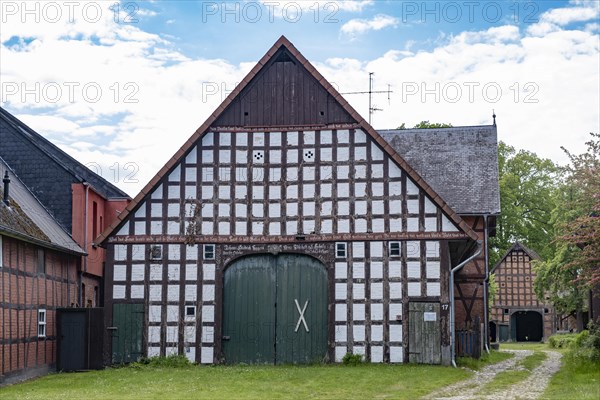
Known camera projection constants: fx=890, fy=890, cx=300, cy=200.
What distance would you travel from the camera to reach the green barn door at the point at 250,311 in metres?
29.3

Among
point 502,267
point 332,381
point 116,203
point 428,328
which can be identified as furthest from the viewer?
point 502,267

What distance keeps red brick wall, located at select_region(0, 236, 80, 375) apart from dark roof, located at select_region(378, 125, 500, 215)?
50.5ft

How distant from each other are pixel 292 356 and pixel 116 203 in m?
11.9

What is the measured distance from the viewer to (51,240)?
1127 inches

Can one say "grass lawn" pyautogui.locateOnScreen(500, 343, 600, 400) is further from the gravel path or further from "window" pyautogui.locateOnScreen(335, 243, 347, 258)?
"window" pyautogui.locateOnScreen(335, 243, 347, 258)

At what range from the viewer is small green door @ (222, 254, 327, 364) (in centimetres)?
2916

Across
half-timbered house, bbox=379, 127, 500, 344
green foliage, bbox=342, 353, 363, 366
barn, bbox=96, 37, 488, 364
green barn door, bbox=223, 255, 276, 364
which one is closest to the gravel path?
barn, bbox=96, 37, 488, 364

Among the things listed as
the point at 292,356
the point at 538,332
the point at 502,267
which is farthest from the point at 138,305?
the point at 538,332

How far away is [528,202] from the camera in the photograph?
221 ft

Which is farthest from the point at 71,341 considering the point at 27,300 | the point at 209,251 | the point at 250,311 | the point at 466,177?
the point at 466,177

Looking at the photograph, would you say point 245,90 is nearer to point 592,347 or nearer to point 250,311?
point 250,311

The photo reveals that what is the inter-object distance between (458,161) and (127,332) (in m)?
16.2

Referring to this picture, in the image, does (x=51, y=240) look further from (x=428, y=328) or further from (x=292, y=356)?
(x=428, y=328)

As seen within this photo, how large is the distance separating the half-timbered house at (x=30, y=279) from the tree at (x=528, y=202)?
138ft
